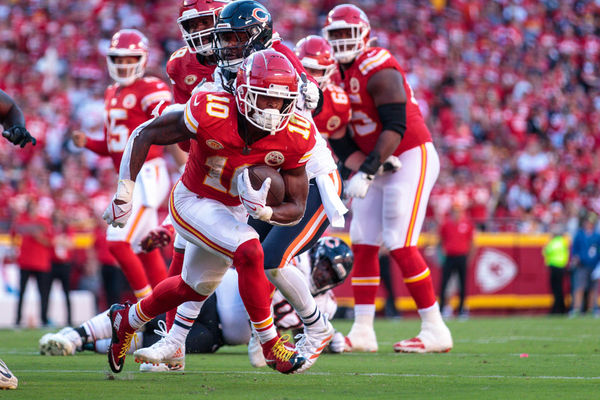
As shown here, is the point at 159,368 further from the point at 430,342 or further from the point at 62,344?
Answer: the point at 430,342

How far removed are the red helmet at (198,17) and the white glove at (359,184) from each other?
4.23 ft

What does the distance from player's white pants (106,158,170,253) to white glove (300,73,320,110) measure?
251cm

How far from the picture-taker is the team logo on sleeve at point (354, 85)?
6.79 metres

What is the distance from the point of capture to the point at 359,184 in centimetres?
641

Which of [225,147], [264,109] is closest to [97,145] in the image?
[225,147]

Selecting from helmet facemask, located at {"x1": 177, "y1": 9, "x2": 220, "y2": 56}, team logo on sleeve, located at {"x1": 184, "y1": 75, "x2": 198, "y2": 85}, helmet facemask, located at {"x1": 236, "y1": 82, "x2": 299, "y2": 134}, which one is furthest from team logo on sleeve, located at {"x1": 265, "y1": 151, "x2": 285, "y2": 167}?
team logo on sleeve, located at {"x1": 184, "y1": 75, "x2": 198, "y2": 85}

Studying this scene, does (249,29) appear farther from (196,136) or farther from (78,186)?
(78,186)

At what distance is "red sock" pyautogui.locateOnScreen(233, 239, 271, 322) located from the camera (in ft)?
14.9

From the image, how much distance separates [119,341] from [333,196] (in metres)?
1.31

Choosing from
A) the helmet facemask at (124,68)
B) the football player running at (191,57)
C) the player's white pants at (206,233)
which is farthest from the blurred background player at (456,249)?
the player's white pants at (206,233)

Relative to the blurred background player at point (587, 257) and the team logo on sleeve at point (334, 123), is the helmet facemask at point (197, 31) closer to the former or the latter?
the team logo on sleeve at point (334, 123)

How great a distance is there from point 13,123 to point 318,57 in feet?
8.47

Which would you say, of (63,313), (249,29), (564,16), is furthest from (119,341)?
(564,16)

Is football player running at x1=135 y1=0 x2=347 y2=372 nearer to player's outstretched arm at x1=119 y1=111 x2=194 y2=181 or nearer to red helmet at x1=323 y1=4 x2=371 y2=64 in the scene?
player's outstretched arm at x1=119 y1=111 x2=194 y2=181
